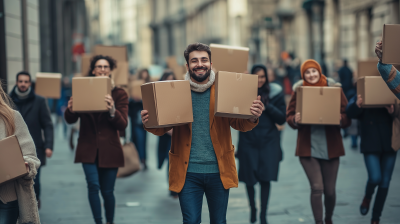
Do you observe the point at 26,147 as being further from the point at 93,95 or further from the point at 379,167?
the point at 379,167

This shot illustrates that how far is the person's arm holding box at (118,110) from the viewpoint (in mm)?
5606

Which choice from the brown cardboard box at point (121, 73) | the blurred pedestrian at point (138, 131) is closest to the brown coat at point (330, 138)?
the brown cardboard box at point (121, 73)

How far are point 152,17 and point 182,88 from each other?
2562 inches

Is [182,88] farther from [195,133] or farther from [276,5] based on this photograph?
[276,5]

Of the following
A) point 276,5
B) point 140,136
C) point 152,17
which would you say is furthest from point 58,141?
point 152,17

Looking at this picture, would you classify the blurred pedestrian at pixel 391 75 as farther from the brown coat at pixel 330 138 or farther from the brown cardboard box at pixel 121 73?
the brown cardboard box at pixel 121 73

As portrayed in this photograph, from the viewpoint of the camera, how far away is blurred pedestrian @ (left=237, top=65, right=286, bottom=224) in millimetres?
6219

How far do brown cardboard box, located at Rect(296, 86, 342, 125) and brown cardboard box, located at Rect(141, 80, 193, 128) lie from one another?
1.93m

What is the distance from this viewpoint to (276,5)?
34.8 m

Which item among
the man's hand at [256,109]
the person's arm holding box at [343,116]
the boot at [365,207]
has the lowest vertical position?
the boot at [365,207]

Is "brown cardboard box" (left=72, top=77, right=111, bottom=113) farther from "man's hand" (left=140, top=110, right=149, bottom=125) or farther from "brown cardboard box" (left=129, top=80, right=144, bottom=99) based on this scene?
"brown cardboard box" (left=129, top=80, right=144, bottom=99)

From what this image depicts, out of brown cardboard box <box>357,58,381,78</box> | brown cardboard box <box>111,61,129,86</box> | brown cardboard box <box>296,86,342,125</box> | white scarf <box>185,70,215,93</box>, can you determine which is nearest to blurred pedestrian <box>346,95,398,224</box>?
brown cardboard box <box>296,86,342,125</box>

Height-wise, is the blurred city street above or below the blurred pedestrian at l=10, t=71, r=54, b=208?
below

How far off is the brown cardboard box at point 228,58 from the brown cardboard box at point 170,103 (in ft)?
7.15
